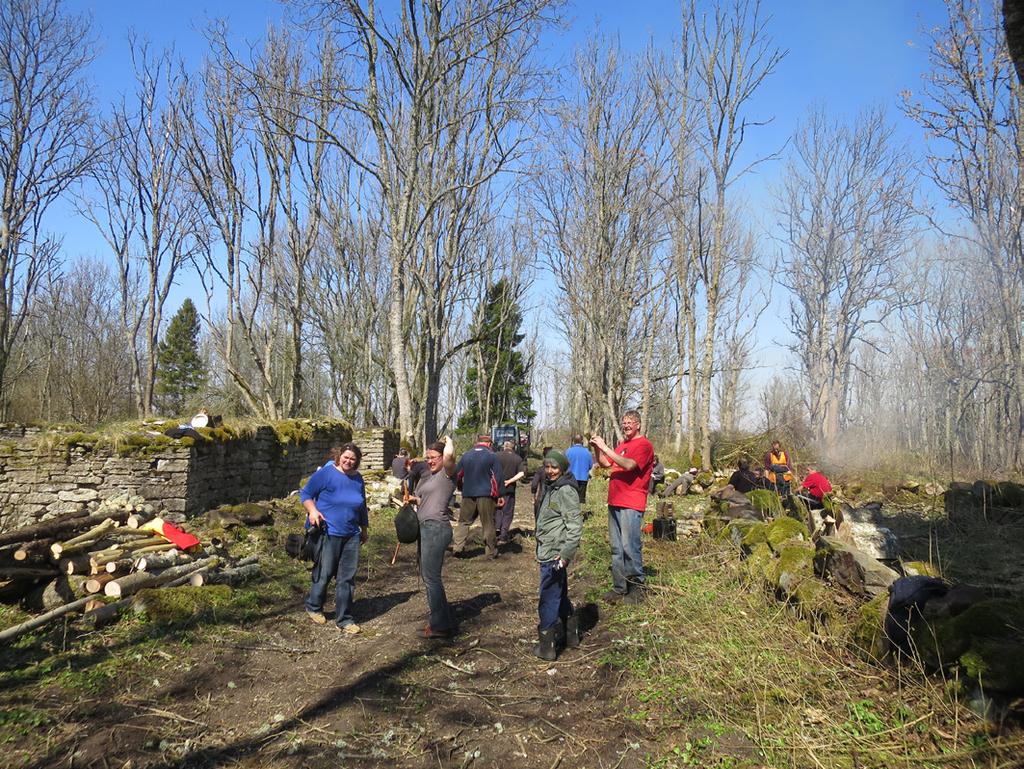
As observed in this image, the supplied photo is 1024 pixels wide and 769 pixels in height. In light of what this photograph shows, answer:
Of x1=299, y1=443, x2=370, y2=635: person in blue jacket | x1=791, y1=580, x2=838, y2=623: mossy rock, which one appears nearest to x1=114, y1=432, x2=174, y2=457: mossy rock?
x1=299, y1=443, x2=370, y2=635: person in blue jacket

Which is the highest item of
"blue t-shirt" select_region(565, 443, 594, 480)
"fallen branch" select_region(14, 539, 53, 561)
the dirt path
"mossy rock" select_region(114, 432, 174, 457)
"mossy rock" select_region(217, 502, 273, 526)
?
"mossy rock" select_region(114, 432, 174, 457)

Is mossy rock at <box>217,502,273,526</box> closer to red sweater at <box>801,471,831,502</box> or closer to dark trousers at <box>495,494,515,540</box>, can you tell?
dark trousers at <box>495,494,515,540</box>

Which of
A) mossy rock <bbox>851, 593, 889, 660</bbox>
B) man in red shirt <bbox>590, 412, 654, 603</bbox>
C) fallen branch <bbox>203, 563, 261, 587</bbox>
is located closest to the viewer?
mossy rock <bbox>851, 593, 889, 660</bbox>

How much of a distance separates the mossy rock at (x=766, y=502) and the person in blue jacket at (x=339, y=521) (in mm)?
6003

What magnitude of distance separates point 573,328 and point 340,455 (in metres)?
25.3

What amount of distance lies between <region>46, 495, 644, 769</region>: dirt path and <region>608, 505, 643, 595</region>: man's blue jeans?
0.66 metres

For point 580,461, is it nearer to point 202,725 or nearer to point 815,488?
A: point 815,488

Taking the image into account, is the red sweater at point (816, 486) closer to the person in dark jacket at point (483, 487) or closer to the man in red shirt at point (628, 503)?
the man in red shirt at point (628, 503)

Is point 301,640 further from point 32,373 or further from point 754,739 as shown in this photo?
point 32,373

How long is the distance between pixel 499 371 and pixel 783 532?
32326mm

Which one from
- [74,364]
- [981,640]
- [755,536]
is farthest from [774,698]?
[74,364]

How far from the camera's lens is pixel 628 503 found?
6430mm

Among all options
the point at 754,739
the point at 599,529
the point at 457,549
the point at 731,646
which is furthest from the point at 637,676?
the point at 599,529

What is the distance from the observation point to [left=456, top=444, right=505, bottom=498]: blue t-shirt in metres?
9.88
